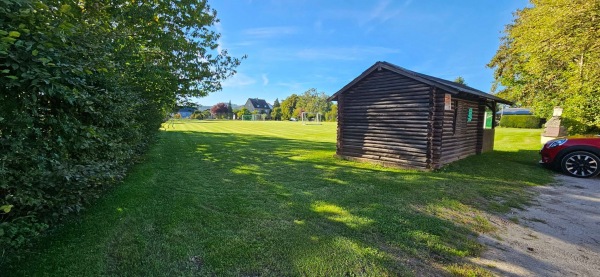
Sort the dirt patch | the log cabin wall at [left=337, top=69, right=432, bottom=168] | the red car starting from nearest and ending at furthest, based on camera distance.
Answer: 1. the dirt patch
2. the red car
3. the log cabin wall at [left=337, top=69, right=432, bottom=168]

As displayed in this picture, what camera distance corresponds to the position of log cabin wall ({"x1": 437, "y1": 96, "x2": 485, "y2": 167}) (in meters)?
8.63

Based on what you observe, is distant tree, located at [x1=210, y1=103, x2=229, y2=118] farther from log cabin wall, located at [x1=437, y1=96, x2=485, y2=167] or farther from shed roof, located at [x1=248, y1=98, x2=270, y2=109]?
log cabin wall, located at [x1=437, y1=96, x2=485, y2=167]

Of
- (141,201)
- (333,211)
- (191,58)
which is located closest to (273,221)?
(333,211)

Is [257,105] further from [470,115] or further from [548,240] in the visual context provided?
[548,240]

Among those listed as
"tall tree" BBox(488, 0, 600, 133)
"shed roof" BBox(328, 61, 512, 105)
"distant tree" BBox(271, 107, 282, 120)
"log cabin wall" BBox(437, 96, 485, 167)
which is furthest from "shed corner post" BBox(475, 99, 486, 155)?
"distant tree" BBox(271, 107, 282, 120)

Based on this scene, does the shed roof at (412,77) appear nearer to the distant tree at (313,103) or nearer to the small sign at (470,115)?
the small sign at (470,115)

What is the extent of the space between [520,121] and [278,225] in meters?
38.8

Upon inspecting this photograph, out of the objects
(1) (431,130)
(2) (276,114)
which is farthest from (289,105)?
(1) (431,130)

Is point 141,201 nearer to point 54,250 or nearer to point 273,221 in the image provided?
point 54,250

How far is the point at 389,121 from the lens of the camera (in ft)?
28.8

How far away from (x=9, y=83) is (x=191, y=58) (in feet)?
26.8

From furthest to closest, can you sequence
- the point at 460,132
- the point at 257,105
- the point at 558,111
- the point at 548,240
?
the point at 257,105, the point at 558,111, the point at 460,132, the point at 548,240

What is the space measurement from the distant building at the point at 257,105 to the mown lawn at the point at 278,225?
295 ft

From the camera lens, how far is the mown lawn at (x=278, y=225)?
285 centimetres
